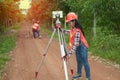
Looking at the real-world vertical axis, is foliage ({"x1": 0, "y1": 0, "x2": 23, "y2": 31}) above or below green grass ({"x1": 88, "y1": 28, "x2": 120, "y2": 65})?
above

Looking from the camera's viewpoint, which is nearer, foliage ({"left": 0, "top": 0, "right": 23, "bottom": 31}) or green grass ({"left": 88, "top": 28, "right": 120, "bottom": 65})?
green grass ({"left": 88, "top": 28, "right": 120, "bottom": 65})

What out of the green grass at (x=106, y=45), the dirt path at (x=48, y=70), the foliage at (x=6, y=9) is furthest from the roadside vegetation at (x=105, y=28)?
the foliage at (x=6, y=9)

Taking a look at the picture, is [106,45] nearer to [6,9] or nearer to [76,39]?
[76,39]

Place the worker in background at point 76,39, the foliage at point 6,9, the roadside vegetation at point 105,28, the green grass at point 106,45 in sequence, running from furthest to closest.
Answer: the foliage at point 6,9 < the roadside vegetation at point 105,28 < the green grass at point 106,45 < the worker in background at point 76,39

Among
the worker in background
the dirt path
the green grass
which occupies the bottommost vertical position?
the dirt path

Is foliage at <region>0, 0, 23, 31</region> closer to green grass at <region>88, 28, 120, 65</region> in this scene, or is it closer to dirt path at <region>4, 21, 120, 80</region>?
green grass at <region>88, 28, 120, 65</region>

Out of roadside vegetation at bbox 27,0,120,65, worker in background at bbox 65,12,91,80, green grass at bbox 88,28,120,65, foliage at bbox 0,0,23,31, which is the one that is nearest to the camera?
worker in background at bbox 65,12,91,80

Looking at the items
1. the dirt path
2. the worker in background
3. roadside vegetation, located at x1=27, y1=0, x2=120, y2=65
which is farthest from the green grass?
the worker in background

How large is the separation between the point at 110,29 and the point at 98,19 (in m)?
0.90

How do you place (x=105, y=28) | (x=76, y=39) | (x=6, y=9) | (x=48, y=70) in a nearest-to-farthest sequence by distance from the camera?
1. (x=76, y=39)
2. (x=48, y=70)
3. (x=105, y=28)
4. (x=6, y=9)

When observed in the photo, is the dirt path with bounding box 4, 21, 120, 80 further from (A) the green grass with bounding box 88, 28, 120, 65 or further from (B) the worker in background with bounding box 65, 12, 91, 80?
(B) the worker in background with bounding box 65, 12, 91, 80

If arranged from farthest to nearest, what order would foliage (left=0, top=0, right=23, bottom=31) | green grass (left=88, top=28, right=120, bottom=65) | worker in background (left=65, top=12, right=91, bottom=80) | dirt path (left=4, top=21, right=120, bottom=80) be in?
foliage (left=0, top=0, right=23, bottom=31)
green grass (left=88, top=28, right=120, bottom=65)
dirt path (left=4, top=21, right=120, bottom=80)
worker in background (left=65, top=12, right=91, bottom=80)

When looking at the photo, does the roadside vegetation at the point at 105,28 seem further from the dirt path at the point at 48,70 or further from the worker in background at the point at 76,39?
the worker in background at the point at 76,39

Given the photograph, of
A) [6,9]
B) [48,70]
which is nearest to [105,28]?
[48,70]
